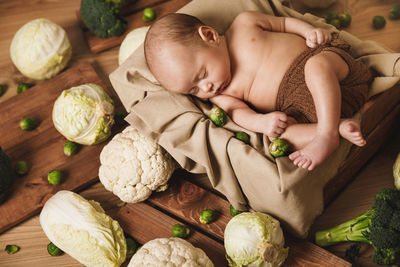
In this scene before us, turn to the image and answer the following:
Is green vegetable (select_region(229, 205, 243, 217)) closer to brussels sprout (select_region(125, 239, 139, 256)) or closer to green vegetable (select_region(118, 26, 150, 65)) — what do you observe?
brussels sprout (select_region(125, 239, 139, 256))

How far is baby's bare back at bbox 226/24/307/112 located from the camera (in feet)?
7.20

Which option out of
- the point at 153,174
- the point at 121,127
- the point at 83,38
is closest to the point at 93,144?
the point at 121,127

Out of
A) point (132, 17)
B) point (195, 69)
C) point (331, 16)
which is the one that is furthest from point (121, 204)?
point (331, 16)

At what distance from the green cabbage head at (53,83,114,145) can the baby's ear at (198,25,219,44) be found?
31.7 inches

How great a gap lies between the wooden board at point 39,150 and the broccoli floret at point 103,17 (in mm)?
312

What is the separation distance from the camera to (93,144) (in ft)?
8.57

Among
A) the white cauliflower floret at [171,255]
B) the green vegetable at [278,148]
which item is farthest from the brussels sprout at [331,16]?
the white cauliflower floret at [171,255]

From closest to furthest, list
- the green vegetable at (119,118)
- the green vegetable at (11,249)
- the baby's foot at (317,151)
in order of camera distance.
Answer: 1. the baby's foot at (317,151)
2. the green vegetable at (11,249)
3. the green vegetable at (119,118)

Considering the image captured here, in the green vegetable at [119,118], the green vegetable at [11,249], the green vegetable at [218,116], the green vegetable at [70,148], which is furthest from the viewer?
the green vegetable at [119,118]

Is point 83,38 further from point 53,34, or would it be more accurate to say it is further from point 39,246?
point 39,246

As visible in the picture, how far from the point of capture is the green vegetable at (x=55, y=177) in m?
2.45

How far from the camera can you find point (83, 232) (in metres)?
2.17

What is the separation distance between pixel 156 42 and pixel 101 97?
676mm

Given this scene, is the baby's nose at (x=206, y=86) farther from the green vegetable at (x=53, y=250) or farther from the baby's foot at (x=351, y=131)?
the green vegetable at (x=53, y=250)
